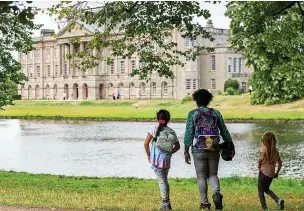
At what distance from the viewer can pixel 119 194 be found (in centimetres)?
1251

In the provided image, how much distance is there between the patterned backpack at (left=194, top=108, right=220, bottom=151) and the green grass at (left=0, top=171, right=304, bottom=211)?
→ 1047mm

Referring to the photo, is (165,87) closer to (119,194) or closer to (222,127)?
(119,194)

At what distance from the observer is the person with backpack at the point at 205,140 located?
30.8 feet

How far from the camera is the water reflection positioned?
69.4 ft

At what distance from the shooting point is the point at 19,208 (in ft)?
30.9

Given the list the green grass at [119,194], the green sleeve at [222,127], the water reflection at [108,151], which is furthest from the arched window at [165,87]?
the green sleeve at [222,127]

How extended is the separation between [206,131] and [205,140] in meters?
0.13

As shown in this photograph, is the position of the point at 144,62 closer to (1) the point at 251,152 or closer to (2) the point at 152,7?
(2) the point at 152,7

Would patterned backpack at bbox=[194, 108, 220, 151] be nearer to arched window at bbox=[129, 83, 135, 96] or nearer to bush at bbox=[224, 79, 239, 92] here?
bush at bbox=[224, 79, 239, 92]

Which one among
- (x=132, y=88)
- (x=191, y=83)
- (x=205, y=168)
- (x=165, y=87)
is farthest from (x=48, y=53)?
(x=205, y=168)

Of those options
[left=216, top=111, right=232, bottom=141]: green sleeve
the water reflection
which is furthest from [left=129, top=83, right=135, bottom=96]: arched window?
[left=216, top=111, right=232, bottom=141]: green sleeve

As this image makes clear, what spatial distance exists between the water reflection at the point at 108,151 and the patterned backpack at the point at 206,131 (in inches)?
399

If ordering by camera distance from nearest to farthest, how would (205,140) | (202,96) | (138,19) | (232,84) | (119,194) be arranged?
(205,140) < (202,96) < (119,194) < (138,19) < (232,84)

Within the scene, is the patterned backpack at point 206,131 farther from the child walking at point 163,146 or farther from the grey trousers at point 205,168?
the child walking at point 163,146
